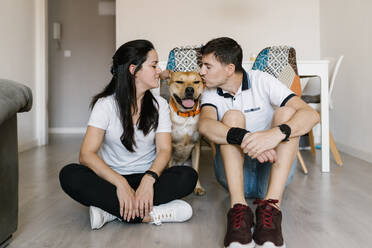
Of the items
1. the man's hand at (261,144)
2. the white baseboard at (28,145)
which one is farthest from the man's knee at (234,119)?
the white baseboard at (28,145)

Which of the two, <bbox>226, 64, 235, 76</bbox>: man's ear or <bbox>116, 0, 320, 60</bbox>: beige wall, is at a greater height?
<bbox>116, 0, 320, 60</bbox>: beige wall

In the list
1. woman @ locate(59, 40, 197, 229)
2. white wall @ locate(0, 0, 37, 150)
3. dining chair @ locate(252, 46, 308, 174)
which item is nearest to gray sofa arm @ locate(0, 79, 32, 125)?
woman @ locate(59, 40, 197, 229)

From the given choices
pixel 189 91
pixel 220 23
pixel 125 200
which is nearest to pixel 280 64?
pixel 189 91

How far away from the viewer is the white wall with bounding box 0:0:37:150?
3.02 meters

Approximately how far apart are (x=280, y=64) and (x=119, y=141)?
1.25 m

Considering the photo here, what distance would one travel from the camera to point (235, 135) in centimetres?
Result: 118

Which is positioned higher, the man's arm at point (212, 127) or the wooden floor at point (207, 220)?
the man's arm at point (212, 127)

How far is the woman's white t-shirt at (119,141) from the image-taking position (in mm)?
1336

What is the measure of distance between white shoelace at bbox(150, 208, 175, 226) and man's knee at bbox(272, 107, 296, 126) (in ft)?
1.82

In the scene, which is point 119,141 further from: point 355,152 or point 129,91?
point 355,152

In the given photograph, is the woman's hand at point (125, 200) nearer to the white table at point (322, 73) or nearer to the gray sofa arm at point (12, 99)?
the gray sofa arm at point (12, 99)

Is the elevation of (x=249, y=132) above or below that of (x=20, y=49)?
below

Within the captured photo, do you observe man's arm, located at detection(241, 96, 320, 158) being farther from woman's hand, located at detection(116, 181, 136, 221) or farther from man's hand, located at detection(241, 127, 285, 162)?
woman's hand, located at detection(116, 181, 136, 221)

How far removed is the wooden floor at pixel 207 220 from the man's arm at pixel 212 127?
0.35 meters
